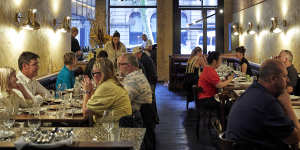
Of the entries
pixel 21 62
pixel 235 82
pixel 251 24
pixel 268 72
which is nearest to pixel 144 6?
pixel 251 24

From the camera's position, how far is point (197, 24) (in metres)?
17.1

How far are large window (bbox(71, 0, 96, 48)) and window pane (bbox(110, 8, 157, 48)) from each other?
131 cm

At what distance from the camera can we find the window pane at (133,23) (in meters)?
17.7

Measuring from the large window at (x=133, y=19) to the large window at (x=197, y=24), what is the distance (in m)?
1.32

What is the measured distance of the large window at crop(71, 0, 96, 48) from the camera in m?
14.5

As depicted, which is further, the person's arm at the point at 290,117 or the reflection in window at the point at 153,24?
the reflection in window at the point at 153,24

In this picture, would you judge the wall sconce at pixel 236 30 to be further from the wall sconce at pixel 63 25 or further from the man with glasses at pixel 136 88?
the man with glasses at pixel 136 88

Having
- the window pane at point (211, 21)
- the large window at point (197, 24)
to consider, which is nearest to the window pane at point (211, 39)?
the large window at point (197, 24)

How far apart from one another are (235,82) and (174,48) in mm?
9354

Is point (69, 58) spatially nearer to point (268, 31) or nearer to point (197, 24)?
point (268, 31)

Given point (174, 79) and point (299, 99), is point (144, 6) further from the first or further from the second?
point (299, 99)

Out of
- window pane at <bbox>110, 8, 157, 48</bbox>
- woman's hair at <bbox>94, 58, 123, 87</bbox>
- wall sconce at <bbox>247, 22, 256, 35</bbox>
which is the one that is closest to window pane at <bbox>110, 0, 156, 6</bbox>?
window pane at <bbox>110, 8, 157, 48</bbox>

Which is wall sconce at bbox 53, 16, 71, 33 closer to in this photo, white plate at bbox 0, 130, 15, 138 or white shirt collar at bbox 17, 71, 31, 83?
white shirt collar at bbox 17, 71, 31, 83

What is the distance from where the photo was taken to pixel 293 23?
29.1 feet
